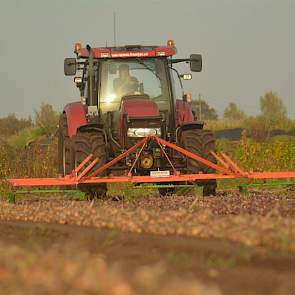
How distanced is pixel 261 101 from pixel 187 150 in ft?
148

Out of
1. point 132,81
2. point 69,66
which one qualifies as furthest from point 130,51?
point 69,66

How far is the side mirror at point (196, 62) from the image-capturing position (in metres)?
12.0

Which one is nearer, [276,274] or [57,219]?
[276,274]

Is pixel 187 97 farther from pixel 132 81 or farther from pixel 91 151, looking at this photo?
pixel 91 151

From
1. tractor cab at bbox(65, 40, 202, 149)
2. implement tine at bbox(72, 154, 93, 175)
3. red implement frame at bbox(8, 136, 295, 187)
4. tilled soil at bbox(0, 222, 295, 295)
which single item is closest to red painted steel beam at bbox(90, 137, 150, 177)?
red implement frame at bbox(8, 136, 295, 187)

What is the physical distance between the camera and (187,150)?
11.6 m

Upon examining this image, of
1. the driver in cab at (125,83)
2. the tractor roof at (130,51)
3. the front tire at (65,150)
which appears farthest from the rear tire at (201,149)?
the front tire at (65,150)

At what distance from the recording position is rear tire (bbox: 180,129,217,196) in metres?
11.5

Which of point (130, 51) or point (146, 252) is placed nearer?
point (146, 252)

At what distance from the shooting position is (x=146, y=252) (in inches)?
200

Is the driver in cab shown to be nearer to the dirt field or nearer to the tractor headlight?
the tractor headlight

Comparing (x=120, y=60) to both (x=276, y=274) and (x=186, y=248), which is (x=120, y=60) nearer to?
(x=186, y=248)

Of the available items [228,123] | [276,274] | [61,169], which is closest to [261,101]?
[228,123]

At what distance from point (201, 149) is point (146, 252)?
262 inches
